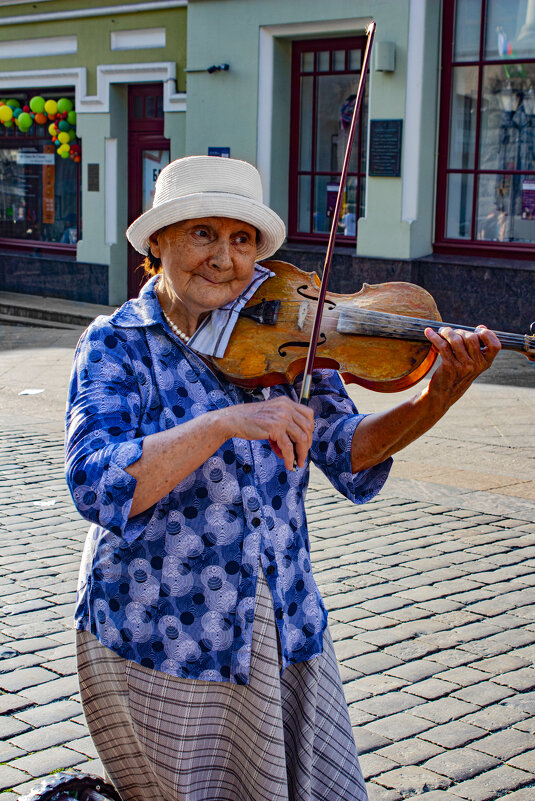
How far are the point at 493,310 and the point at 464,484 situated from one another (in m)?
4.96

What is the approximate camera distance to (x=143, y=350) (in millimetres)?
2182

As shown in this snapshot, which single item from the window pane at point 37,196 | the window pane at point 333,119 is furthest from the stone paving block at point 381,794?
the window pane at point 37,196

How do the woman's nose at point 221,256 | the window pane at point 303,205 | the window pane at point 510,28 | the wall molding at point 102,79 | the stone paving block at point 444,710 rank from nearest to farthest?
the woman's nose at point 221,256
the stone paving block at point 444,710
the window pane at point 510,28
the window pane at point 303,205
the wall molding at point 102,79

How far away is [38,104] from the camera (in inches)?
585

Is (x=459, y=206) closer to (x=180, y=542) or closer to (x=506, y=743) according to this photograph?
(x=506, y=743)

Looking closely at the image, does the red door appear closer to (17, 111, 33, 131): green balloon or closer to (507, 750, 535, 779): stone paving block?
Result: (17, 111, 33, 131): green balloon

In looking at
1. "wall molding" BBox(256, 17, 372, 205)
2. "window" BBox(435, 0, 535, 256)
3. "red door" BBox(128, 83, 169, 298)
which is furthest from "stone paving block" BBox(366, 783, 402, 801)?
"red door" BBox(128, 83, 169, 298)

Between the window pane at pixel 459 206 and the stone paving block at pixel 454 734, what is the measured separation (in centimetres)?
861

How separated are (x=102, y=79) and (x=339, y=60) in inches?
141

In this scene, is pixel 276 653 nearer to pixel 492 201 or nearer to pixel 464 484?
pixel 464 484

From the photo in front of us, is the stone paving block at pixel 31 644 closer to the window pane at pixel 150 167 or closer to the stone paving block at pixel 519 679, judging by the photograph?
the stone paving block at pixel 519 679

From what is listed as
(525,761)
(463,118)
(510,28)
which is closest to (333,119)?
(463,118)

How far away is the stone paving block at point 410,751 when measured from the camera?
316 centimetres

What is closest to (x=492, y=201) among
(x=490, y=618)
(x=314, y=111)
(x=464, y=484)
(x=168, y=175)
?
(x=314, y=111)
